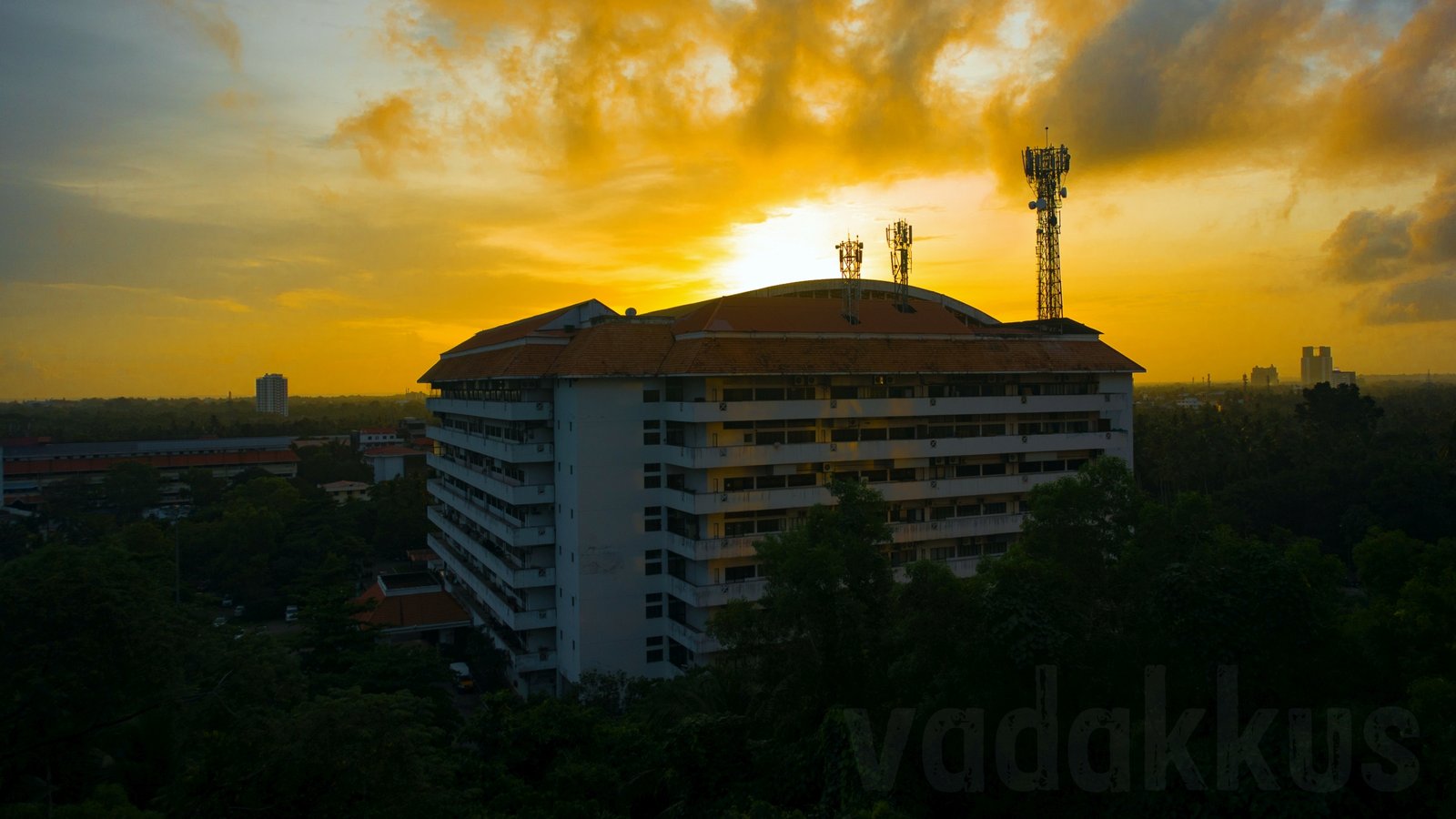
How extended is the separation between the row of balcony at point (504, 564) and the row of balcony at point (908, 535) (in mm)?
4016

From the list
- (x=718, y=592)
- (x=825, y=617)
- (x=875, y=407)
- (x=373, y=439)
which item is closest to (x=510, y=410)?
(x=718, y=592)

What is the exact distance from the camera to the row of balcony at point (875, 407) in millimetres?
26828

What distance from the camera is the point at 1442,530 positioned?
133 feet

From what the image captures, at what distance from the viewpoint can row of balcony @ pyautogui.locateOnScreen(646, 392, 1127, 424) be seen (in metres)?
26.8

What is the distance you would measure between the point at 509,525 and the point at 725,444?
318 inches

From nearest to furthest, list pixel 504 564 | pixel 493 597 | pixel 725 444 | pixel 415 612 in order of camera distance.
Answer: pixel 725 444 < pixel 504 564 < pixel 493 597 < pixel 415 612

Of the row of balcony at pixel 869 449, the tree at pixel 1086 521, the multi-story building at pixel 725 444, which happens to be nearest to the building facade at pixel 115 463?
the multi-story building at pixel 725 444

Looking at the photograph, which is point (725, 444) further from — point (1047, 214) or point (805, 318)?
point (1047, 214)

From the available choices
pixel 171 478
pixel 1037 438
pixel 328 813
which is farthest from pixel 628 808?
pixel 171 478

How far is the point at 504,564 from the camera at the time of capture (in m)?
30.6

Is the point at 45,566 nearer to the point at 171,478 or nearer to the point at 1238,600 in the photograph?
the point at 1238,600

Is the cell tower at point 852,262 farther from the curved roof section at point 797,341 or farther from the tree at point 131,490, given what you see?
the tree at point 131,490

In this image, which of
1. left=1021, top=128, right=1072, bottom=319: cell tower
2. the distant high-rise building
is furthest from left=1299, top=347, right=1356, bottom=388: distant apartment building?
left=1021, top=128, right=1072, bottom=319: cell tower

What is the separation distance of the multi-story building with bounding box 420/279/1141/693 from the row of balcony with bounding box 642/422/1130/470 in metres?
0.06
